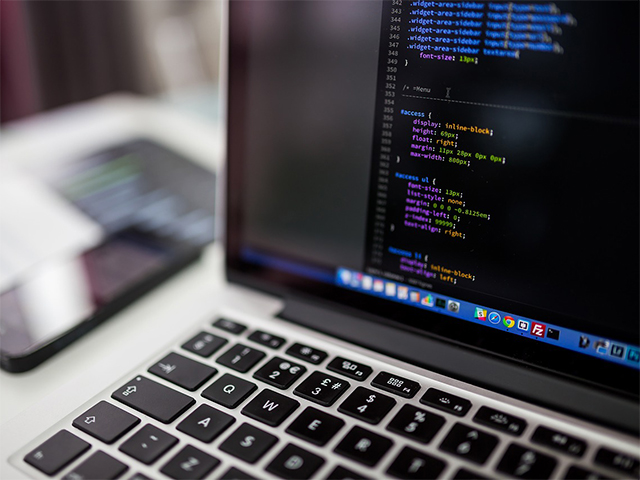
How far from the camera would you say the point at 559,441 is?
35 cm

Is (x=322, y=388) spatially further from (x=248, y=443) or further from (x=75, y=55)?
(x=75, y=55)

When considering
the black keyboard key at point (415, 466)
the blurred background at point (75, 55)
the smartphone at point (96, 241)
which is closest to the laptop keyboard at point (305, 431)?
the black keyboard key at point (415, 466)

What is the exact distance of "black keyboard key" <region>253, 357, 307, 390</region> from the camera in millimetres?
415

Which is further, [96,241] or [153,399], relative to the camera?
[96,241]

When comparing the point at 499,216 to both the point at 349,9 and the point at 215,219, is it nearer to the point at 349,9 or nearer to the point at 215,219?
the point at 349,9

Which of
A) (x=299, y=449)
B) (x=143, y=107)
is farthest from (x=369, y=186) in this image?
(x=143, y=107)

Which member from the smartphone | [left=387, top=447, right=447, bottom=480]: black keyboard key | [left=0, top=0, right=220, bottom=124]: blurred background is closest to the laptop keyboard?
[left=387, top=447, right=447, bottom=480]: black keyboard key

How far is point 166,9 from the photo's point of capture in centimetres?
160

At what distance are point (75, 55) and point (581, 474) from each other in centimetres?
122

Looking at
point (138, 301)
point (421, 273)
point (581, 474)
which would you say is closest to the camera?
point (581, 474)

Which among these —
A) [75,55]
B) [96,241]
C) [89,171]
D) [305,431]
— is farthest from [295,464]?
[75,55]

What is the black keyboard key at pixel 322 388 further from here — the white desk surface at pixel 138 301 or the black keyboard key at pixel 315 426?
the white desk surface at pixel 138 301

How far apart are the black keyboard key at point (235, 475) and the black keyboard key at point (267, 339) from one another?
0.11 meters

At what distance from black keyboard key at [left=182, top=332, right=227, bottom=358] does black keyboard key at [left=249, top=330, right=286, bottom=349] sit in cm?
2
